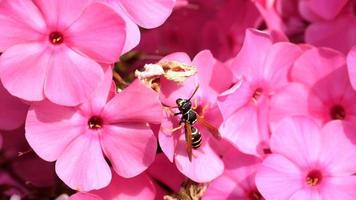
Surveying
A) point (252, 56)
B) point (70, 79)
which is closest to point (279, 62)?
point (252, 56)

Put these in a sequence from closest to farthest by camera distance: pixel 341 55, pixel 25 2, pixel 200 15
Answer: pixel 25 2, pixel 341 55, pixel 200 15

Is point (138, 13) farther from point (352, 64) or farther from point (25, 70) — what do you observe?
point (352, 64)

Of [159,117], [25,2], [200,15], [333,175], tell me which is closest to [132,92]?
[159,117]

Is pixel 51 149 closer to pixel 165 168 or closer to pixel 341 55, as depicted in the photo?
pixel 165 168

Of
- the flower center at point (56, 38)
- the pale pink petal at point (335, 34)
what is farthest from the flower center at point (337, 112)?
the flower center at point (56, 38)

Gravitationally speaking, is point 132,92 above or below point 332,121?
above

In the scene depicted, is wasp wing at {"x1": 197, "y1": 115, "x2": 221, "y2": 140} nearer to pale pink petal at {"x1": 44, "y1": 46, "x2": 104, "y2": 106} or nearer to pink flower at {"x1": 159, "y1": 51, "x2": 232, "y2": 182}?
pink flower at {"x1": 159, "y1": 51, "x2": 232, "y2": 182}
